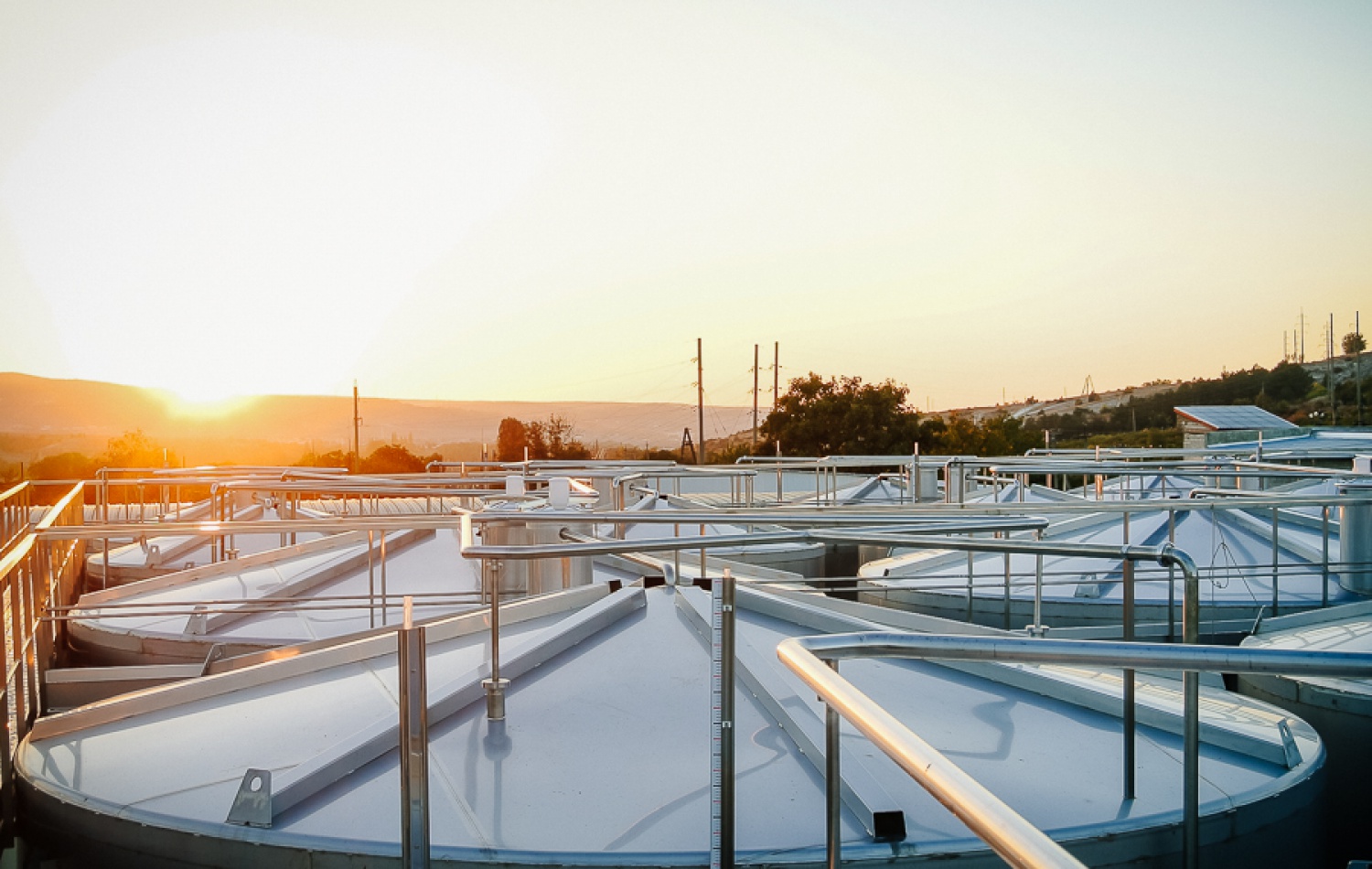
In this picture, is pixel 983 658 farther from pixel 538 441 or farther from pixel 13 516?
pixel 538 441

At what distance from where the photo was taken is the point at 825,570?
17.8m

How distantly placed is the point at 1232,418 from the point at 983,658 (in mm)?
38461

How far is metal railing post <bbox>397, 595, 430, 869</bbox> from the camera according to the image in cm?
328

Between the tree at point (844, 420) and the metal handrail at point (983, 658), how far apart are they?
132 ft

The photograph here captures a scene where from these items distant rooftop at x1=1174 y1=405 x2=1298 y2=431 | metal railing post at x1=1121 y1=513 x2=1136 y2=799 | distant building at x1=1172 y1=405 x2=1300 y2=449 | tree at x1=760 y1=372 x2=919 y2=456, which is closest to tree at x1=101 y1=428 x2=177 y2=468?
tree at x1=760 y1=372 x2=919 y2=456

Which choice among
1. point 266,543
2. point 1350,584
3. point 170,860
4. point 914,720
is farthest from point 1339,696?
point 266,543

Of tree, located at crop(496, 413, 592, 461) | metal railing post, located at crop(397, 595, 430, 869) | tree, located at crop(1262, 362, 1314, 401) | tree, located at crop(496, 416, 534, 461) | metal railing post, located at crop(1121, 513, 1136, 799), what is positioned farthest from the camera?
tree, located at crop(1262, 362, 1314, 401)

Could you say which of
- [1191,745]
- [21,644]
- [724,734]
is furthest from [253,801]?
[1191,745]

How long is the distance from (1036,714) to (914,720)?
80cm

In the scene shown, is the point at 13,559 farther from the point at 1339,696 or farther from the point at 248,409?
the point at 248,409

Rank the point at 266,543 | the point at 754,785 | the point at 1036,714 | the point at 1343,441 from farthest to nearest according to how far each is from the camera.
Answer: the point at 1343,441, the point at 266,543, the point at 1036,714, the point at 754,785

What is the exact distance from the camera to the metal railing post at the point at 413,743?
3.28 metres

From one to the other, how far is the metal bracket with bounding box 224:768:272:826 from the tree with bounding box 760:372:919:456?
38.6 metres

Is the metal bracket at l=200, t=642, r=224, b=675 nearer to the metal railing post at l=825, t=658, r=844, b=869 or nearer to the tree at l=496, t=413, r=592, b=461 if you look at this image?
the metal railing post at l=825, t=658, r=844, b=869
